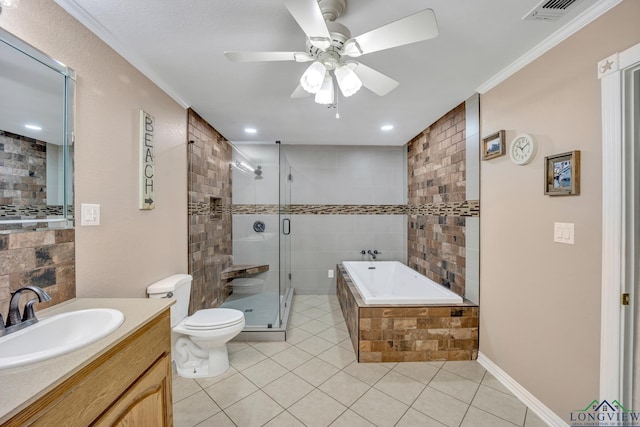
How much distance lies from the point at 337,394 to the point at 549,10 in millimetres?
2544

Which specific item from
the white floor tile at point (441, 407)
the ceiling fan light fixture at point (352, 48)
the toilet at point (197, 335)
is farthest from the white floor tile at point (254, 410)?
the ceiling fan light fixture at point (352, 48)

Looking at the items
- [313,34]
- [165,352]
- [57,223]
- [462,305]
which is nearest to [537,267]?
[462,305]

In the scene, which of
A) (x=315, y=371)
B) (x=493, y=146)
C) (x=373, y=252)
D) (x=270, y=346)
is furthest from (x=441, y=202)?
(x=270, y=346)

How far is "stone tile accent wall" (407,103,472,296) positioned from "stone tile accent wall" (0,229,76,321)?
9.07ft

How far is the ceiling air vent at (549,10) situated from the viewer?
4.03 ft

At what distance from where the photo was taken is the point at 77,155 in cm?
133

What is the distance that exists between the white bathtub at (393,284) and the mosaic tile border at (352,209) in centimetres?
75

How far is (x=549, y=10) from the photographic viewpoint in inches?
50.5

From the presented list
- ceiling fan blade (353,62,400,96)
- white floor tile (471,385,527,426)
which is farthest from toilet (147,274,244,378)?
ceiling fan blade (353,62,400,96)

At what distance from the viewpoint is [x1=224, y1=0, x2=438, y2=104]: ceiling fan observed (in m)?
0.95

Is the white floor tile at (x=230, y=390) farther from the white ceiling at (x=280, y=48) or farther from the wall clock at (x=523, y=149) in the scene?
the wall clock at (x=523, y=149)

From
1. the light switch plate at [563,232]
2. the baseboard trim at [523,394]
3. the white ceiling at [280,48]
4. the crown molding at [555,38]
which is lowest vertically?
the baseboard trim at [523,394]

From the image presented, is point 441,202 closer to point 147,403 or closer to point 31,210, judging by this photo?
point 147,403

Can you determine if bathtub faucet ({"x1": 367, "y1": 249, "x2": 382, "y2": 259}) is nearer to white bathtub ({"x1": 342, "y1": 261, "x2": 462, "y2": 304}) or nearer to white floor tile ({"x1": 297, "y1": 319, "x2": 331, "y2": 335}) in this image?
white bathtub ({"x1": 342, "y1": 261, "x2": 462, "y2": 304})
